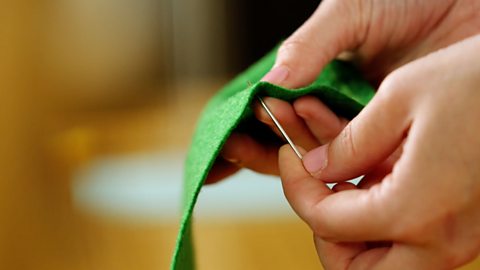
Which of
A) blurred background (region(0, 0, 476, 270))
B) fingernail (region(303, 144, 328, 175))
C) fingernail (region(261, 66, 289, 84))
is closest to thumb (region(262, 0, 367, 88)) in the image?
fingernail (region(261, 66, 289, 84))

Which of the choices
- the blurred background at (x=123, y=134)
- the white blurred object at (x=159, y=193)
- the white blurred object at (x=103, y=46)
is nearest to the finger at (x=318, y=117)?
the blurred background at (x=123, y=134)

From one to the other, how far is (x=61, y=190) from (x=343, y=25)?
3.06 ft

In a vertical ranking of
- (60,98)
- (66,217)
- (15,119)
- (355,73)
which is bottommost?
(355,73)

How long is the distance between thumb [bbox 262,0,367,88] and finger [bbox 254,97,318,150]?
1.5 inches

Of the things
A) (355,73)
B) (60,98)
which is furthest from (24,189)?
(355,73)

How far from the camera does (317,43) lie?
547mm

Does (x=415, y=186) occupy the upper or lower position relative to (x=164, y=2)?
lower

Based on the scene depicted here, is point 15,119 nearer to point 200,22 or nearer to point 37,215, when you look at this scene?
point 37,215

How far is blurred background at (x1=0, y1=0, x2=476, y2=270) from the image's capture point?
44.2 inches

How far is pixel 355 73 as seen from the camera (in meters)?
0.60

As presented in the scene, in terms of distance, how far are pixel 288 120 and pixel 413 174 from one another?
0.13 m

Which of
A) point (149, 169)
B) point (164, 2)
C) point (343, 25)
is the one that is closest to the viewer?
point (343, 25)

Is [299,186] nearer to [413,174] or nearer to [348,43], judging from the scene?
[413,174]

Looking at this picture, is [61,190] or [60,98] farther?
[60,98]
